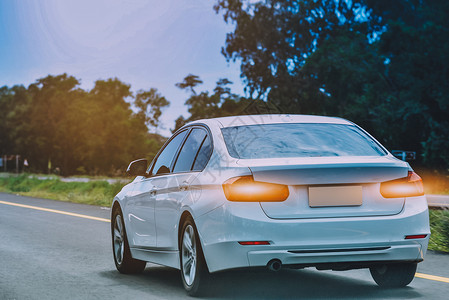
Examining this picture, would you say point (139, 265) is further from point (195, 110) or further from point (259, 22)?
point (195, 110)

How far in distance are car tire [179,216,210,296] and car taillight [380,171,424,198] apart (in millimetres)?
1578

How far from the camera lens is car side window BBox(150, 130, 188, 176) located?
8.01 meters

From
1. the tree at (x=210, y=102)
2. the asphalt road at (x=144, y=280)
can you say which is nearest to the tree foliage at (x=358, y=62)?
the tree at (x=210, y=102)

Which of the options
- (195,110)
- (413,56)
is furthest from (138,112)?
(413,56)

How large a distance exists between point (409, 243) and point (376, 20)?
1898 inches

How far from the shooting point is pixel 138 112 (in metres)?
113

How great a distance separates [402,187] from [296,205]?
3.01ft

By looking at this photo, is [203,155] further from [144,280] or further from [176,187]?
[144,280]

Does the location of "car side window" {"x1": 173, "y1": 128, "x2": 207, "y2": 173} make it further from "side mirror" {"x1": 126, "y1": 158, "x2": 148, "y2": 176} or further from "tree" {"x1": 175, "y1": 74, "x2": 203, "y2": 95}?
"tree" {"x1": 175, "y1": 74, "x2": 203, "y2": 95}

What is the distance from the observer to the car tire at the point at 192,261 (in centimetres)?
646

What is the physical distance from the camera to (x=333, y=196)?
237 inches

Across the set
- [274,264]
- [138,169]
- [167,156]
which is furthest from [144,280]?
[274,264]

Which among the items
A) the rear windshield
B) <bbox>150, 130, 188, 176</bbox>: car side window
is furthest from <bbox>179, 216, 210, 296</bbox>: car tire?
<bbox>150, 130, 188, 176</bbox>: car side window

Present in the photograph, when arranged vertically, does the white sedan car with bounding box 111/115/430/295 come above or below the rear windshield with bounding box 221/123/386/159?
below
